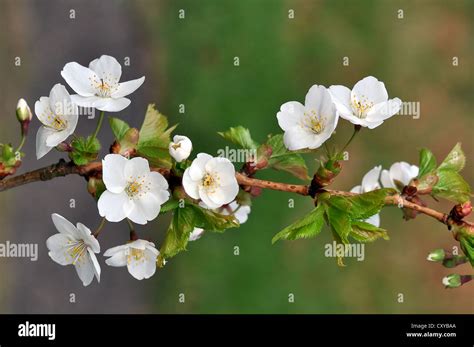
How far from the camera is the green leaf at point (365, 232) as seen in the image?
79 cm

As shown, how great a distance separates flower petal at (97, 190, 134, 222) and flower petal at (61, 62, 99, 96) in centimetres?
12

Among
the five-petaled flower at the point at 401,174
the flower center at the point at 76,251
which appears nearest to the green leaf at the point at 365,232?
the five-petaled flower at the point at 401,174

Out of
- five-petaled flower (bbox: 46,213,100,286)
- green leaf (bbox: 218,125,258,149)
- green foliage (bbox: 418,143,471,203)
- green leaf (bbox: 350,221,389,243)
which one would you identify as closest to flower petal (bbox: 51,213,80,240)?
five-petaled flower (bbox: 46,213,100,286)

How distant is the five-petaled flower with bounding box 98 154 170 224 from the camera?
77 cm

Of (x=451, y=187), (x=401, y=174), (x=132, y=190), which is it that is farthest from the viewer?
(x=401, y=174)

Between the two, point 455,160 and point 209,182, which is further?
point 455,160

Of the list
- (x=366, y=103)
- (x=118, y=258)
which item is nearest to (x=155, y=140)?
Answer: (x=118, y=258)

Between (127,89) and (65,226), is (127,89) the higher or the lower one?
the higher one

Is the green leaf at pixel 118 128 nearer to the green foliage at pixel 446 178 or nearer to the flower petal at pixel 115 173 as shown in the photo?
the flower petal at pixel 115 173

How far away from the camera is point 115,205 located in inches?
30.8

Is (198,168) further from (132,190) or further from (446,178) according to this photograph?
(446,178)

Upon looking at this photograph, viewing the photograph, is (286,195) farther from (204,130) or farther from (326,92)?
(326,92)

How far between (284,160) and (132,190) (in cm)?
20

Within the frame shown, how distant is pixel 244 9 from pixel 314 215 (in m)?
1.56
